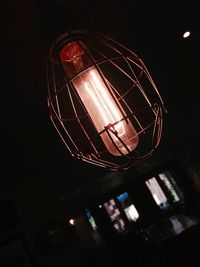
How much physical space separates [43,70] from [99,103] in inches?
33.7

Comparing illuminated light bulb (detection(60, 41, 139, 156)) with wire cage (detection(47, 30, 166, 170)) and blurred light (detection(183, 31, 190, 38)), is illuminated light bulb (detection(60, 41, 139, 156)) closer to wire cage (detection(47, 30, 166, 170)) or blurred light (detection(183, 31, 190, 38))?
wire cage (detection(47, 30, 166, 170))

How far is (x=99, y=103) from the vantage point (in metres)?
0.74

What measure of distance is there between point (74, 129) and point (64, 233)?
1.74 m

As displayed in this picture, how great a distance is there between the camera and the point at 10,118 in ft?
6.28

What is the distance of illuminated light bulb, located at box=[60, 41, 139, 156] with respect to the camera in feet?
2.28

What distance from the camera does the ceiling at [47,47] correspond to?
110cm

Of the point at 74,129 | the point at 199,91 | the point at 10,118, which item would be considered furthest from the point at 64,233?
the point at 199,91

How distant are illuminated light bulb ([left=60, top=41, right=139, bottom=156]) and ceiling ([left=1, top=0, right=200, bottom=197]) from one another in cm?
8

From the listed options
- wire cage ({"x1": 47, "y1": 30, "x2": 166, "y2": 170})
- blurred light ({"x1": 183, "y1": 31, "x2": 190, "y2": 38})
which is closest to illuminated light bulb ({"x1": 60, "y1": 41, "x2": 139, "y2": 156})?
wire cage ({"x1": 47, "y1": 30, "x2": 166, "y2": 170})

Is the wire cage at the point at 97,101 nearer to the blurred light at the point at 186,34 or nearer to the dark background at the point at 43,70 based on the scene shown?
the dark background at the point at 43,70

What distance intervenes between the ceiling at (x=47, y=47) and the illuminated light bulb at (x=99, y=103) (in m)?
0.08

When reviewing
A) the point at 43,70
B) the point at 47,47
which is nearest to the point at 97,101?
the point at 47,47

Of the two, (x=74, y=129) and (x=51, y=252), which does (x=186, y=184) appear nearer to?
(x=51, y=252)

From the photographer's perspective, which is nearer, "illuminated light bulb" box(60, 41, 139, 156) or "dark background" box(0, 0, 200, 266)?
"illuminated light bulb" box(60, 41, 139, 156)
